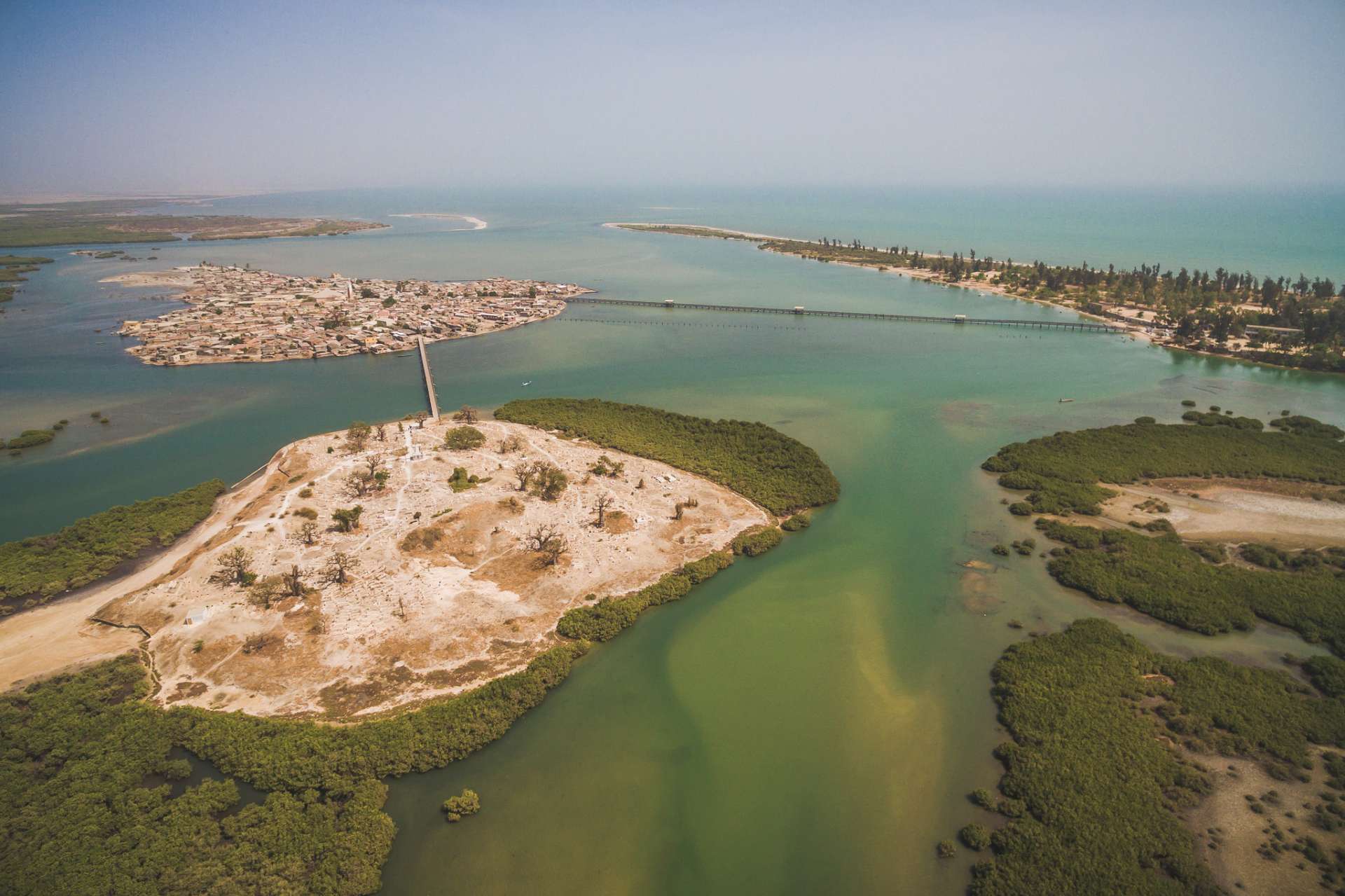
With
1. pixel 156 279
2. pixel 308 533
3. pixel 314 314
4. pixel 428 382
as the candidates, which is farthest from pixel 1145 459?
pixel 156 279

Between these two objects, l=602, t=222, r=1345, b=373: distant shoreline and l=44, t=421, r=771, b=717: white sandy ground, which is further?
l=602, t=222, r=1345, b=373: distant shoreline

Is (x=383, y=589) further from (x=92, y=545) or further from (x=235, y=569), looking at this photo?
(x=92, y=545)

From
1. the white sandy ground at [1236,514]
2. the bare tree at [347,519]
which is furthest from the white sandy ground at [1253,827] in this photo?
the bare tree at [347,519]

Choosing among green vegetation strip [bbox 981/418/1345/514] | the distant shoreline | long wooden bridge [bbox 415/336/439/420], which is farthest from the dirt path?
the distant shoreline

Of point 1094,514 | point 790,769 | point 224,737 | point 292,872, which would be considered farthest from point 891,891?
point 1094,514

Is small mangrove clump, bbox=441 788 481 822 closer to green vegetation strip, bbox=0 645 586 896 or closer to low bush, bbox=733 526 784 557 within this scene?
green vegetation strip, bbox=0 645 586 896

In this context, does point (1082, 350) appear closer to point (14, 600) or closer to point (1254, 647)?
point (1254, 647)
